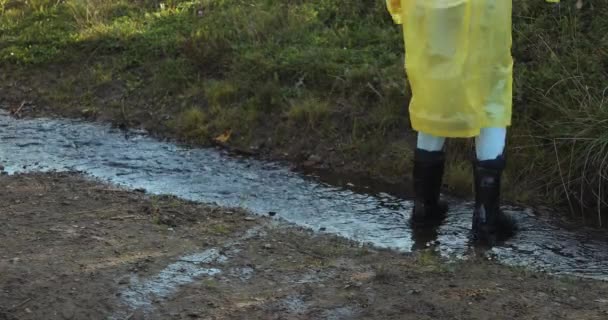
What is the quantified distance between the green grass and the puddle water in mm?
350

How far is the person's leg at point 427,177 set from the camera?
5.13 metres

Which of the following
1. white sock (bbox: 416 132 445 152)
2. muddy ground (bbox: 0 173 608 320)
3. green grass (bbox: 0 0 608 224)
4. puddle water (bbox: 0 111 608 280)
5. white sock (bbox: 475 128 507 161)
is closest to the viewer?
muddy ground (bbox: 0 173 608 320)

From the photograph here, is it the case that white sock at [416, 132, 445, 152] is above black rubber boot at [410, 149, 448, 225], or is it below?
above

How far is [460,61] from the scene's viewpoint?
4.54m

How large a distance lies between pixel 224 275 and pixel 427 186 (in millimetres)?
1602

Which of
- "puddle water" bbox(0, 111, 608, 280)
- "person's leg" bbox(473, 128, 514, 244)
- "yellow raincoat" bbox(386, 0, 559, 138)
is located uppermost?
"yellow raincoat" bbox(386, 0, 559, 138)

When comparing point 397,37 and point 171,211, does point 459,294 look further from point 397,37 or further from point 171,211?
point 397,37

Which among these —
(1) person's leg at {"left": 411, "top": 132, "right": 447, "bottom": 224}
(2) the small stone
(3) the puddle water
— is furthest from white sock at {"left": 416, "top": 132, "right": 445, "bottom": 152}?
(2) the small stone

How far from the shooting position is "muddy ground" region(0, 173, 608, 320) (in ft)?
12.2

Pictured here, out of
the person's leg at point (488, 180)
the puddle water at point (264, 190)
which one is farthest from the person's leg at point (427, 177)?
the person's leg at point (488, 180)

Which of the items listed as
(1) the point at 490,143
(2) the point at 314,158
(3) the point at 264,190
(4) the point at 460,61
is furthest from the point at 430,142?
(2) the point at 314,158

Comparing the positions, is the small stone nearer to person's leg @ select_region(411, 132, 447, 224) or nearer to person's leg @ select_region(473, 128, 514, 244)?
person's leg @ select_region(411, 132, 447, 224)

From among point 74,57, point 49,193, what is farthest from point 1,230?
point 74,57

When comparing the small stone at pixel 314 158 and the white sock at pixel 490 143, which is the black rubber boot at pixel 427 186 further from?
the small stone at pixel 314 158
